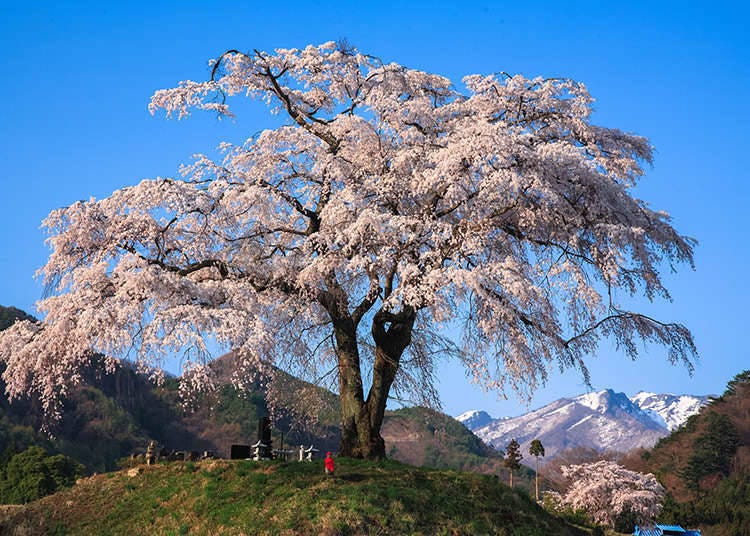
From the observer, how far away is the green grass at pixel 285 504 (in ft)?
71.1

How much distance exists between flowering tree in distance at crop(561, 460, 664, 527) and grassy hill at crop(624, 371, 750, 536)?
13816 millimetres

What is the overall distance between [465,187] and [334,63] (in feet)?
24.5

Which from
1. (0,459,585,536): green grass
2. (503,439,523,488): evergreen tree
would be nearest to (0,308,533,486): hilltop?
(503,439,523,488): evergreen tree

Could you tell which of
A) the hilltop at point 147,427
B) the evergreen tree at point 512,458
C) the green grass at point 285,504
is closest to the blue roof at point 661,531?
the evergreen tree at point 512,458

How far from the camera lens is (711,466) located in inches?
3376

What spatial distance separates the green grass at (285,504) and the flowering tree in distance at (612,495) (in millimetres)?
20318

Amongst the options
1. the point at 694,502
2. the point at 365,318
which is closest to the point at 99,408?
the point at 694,502

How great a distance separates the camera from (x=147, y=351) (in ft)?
72.4

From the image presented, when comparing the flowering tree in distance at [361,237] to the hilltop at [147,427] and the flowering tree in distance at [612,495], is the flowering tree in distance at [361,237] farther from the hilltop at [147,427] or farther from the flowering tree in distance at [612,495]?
the hilltop at [147,427]

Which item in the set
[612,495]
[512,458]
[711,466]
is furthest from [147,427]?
[612,495]

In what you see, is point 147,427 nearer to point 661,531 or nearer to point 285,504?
point 661,531

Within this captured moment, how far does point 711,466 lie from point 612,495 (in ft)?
148

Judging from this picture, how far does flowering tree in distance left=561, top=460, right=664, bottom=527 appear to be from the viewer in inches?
1795

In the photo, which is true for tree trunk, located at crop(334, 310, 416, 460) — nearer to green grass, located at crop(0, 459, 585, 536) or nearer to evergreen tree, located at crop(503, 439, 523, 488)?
green grass, located at crop(0, 459, 585, 536)
